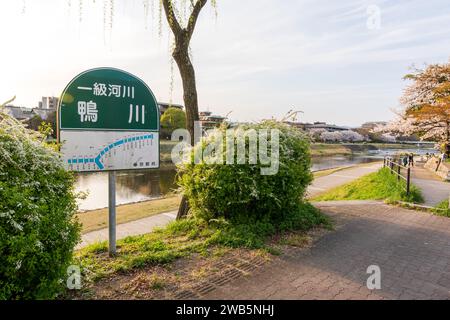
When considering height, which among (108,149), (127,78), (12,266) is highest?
(127,78)

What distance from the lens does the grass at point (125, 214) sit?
8.95 meters

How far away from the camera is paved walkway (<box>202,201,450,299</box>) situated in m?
3.42

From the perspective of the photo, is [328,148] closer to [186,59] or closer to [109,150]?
[186,59]

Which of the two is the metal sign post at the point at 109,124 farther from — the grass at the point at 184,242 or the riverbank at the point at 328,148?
the riverbank at the point at 328,148

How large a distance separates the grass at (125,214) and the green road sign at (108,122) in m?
4.85

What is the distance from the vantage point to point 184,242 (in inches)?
196

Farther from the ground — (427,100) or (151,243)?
(427,100)

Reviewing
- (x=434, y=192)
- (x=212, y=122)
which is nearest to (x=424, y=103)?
(x=434, y=192)

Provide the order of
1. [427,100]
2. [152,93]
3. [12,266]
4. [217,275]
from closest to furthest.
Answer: [12,266] → [217,275] → [152,93] → [427,100]
